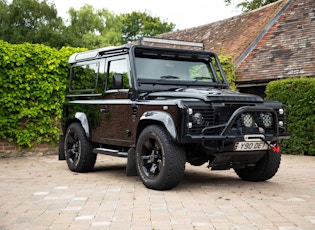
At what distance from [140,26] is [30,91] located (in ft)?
161

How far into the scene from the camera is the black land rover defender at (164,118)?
Result: 20.8 feet

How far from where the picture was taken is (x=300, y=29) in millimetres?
17891

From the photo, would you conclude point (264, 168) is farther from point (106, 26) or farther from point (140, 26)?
point (140, 26)

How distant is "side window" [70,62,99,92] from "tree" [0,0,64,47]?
115 feet

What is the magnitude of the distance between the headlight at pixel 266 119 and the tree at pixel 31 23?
3860 cm

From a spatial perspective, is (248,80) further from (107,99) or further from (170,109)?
(170,109)

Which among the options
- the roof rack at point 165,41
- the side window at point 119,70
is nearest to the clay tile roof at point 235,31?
the roof rack at point 165,41

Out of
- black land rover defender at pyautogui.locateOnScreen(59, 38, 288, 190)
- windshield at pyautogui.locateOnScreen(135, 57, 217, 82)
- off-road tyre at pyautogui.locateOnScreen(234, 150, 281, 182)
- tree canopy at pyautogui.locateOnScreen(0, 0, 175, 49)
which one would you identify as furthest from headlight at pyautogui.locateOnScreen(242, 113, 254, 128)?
tree canopy at pyautogui.locateOnScreen(0, 0, 175, 49)

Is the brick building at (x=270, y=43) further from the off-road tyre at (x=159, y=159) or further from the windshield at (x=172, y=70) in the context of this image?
the off-road tyre at (x=159, y=159)

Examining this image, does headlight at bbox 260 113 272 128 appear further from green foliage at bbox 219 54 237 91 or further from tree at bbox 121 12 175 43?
tree at bbox 121 12 175 43

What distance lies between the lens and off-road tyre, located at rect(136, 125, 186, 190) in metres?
6.35

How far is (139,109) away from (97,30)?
1925 inches

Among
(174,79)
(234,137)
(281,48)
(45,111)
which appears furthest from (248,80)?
(234,137)

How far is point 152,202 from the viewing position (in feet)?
18.9
